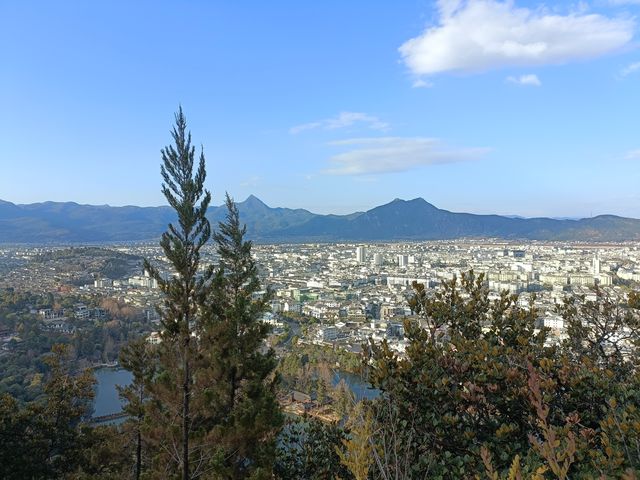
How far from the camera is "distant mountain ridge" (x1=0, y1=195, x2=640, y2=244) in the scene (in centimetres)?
6669

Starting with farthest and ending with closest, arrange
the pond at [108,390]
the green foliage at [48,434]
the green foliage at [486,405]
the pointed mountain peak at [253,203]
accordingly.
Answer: the pointed mountain peak at [253,203]
the pond at [108,390]
the green foliage at [48,434]
the green foliage at [486,405]

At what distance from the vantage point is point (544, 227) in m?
81.4

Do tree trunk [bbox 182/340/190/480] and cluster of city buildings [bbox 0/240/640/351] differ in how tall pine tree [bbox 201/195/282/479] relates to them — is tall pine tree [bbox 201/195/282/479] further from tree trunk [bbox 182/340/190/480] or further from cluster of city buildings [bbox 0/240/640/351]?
cluster of city buildings [bbox 0/240/640/351]

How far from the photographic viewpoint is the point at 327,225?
103 meters

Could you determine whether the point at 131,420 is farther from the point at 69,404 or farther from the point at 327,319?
the point at 327,319

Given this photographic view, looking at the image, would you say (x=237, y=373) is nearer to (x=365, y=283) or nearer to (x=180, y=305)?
A: (x=180, y=305)

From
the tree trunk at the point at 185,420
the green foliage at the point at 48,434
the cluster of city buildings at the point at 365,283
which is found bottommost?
the cluster of city buildings at the point at 365,283

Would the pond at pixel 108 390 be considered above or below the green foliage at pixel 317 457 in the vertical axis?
below

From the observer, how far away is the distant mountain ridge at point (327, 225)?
66688mm

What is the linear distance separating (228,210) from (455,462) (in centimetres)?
435

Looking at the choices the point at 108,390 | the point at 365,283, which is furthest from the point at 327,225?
the point at 108,390

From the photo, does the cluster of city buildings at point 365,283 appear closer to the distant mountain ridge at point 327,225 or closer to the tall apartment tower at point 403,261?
the tall apartment tower at point 403,261

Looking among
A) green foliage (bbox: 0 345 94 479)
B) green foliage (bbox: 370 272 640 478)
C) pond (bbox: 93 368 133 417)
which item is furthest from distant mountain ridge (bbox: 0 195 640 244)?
green foliage (bbox: 370 272 640 478)

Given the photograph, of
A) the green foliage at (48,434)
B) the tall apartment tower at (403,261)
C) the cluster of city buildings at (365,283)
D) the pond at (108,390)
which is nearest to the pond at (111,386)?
the pond at (108,390)
